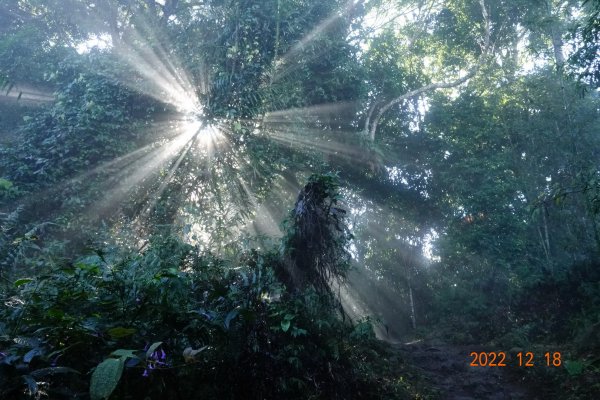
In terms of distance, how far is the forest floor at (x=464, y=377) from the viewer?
6957 mm

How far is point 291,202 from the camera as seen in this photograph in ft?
45.1

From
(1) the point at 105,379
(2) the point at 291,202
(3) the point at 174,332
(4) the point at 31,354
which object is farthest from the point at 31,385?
(2) the point at 291,202

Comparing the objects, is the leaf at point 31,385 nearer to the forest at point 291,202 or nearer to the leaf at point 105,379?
the forest at point 291,202

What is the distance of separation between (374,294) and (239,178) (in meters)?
12.2

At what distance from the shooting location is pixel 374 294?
65.3ft

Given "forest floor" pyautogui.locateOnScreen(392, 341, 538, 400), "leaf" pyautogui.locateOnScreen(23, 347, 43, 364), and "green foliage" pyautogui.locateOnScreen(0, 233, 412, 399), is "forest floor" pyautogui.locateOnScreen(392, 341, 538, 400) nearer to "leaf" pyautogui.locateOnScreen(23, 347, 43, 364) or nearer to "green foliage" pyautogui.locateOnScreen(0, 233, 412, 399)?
"green foliage" pyautogui.locateOnScreen(0, 233, 412, 399)

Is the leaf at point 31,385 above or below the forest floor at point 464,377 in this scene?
above
